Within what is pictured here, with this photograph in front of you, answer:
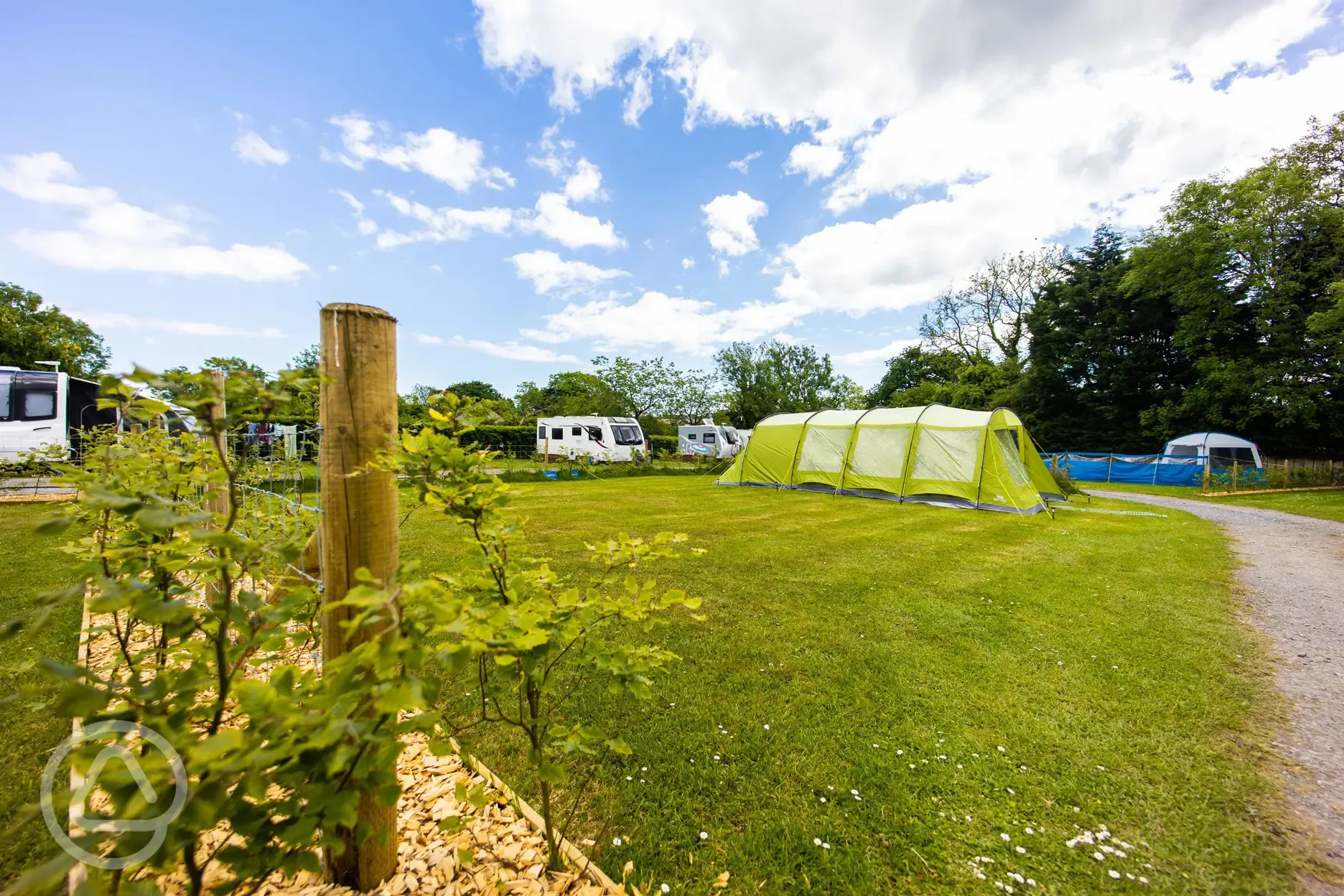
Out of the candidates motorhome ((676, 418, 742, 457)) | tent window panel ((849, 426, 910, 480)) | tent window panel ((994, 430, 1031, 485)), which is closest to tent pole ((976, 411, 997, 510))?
tent window panel ((994, 430, 1031, 485))

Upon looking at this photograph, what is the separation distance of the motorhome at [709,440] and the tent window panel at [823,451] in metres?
12.0

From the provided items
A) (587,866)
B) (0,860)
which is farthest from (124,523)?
(587,866)

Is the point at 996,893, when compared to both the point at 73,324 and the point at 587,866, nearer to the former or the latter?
the point at 587,866

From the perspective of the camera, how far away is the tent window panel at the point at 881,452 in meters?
10.3

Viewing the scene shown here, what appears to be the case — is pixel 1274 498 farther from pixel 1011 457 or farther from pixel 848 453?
pixel 848 453

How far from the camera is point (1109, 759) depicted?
2318mm

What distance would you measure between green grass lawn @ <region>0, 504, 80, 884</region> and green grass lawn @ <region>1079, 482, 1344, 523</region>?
52.5ft

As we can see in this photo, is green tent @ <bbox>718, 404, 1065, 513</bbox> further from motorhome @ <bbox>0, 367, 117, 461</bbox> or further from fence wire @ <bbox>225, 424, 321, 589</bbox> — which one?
motorhome @ <bbox>0, 367, 117, 461</bbox>

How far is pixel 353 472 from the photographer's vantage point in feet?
4.38

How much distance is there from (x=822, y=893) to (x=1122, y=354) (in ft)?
94.7

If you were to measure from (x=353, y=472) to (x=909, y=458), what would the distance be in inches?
410

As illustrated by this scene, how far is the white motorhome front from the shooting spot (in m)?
19.8

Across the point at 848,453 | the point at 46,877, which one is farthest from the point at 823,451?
the point at 46,877

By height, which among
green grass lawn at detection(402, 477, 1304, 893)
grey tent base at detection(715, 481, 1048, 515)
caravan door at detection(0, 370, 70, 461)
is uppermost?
caravan door at detection(0, 370, 70, 461)
